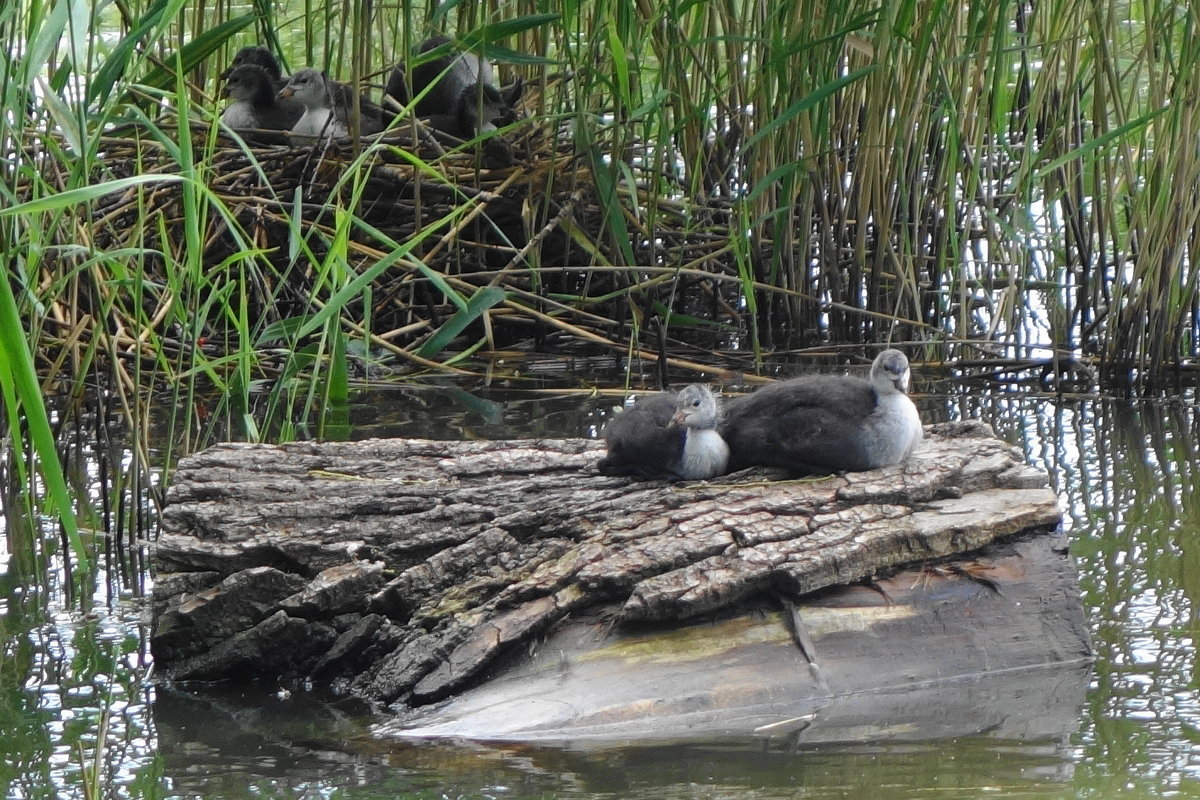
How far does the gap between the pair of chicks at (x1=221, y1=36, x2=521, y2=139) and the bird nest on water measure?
0.13m

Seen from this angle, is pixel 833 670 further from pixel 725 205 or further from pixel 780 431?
pixel 725 205

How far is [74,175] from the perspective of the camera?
141 inches

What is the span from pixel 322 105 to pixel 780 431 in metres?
4.18

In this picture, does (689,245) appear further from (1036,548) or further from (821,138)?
(1036,548)

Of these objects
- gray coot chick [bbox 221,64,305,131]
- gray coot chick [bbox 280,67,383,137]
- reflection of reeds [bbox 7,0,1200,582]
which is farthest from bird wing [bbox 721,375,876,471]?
gray coot chick [bbox 221,64,305,131]

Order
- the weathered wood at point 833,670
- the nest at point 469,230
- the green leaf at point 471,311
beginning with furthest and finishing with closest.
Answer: the nest at point 469,230 → the green leaf at point 471,311 → the weathered wood at point 833,670

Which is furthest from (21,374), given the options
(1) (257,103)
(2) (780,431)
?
(1) (257,103)

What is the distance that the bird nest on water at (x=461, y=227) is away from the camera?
6.63 meters

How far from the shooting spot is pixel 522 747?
3191mm

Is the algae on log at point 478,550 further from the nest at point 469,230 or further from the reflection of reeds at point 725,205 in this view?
the nest at point 469,230

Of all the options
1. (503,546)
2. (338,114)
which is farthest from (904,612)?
(338,114)

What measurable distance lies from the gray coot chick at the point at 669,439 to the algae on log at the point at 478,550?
0.05m

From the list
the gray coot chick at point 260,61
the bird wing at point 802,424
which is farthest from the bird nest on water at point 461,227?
the bird wing at point 802,424

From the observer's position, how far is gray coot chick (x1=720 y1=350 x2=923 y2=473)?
3.92 metres
